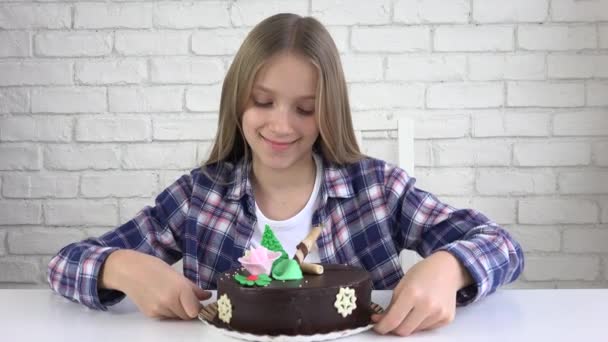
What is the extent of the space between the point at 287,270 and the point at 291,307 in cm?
6

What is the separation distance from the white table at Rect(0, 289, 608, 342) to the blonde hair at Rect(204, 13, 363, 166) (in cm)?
33

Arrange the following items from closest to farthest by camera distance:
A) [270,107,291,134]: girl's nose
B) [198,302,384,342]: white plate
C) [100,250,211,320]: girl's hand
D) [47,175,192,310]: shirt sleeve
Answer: [198,302,384,342]: white plate
[100,250,211,320]: girl's hand
[47,175,192,310]: shirt sleeve
[270,107,291,134]: girl's nose

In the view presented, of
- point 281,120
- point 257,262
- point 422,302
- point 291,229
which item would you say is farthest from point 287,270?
point 291,229

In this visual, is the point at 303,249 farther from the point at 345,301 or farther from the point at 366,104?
the point at 366,104

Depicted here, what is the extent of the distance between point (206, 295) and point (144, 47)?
1.08 meters

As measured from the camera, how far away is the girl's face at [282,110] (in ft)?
3.53

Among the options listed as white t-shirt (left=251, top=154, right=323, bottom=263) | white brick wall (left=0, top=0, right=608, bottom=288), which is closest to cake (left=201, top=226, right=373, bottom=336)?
white t-shirt (left=251, top=154, right=323, bottom=263)

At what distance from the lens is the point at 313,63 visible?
112cm

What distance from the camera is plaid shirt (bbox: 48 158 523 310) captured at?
120 cm

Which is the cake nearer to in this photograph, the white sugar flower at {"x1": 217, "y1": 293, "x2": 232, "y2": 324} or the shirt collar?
the white sugar flower at {"x1": 217, "y1": 293, "x2": 232, "y2": 324}

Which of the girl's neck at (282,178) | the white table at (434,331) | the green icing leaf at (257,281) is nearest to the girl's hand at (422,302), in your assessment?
the white table at (434,331)

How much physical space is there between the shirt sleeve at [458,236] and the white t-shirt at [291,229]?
15cm

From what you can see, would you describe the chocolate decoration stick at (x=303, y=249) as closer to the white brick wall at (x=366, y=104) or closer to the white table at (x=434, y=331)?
the white table at (x=434, y=331)

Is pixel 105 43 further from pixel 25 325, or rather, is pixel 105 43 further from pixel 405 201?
pixel 25 325
